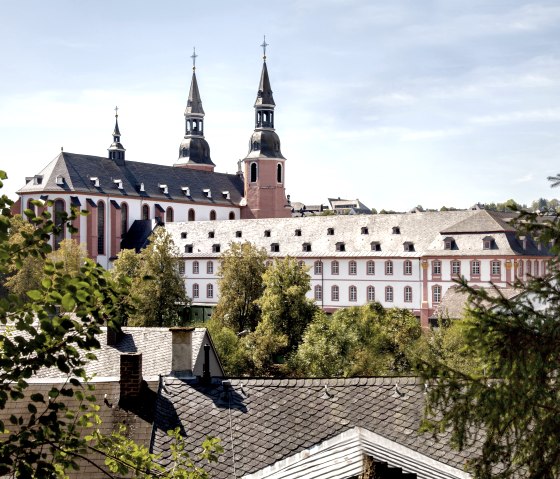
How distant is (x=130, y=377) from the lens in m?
14.6

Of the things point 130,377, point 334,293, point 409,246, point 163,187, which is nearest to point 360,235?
point 409,246

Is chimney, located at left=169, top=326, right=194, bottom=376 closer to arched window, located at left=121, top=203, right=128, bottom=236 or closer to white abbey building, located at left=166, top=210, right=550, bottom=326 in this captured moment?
white abbey building, located at left=166, top=210, right=550, bottom=326

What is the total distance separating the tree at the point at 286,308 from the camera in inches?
1918

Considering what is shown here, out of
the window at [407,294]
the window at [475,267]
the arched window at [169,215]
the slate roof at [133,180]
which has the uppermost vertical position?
the slate roof at [133,180]

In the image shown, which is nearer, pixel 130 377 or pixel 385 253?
pixel 130 377

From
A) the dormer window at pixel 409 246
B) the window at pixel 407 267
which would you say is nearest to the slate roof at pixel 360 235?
the dormer window at pixel 409 246

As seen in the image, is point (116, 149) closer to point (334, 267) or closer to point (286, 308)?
point (334, 267)

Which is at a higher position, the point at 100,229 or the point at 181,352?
the point at 100,229

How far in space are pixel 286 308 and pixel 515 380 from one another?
138 ft

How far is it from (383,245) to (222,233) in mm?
16780

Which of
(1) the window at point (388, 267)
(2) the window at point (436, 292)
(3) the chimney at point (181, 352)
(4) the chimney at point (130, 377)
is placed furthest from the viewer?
(1) the window at point (388, 267)

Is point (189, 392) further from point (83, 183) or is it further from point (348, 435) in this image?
point (83, 183)

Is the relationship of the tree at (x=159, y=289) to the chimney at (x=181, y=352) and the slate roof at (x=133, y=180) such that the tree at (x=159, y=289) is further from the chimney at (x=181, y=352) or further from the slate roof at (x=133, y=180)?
the chimney at (x=181, y=352)

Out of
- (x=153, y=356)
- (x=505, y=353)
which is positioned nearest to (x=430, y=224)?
(x=153, y=356)
